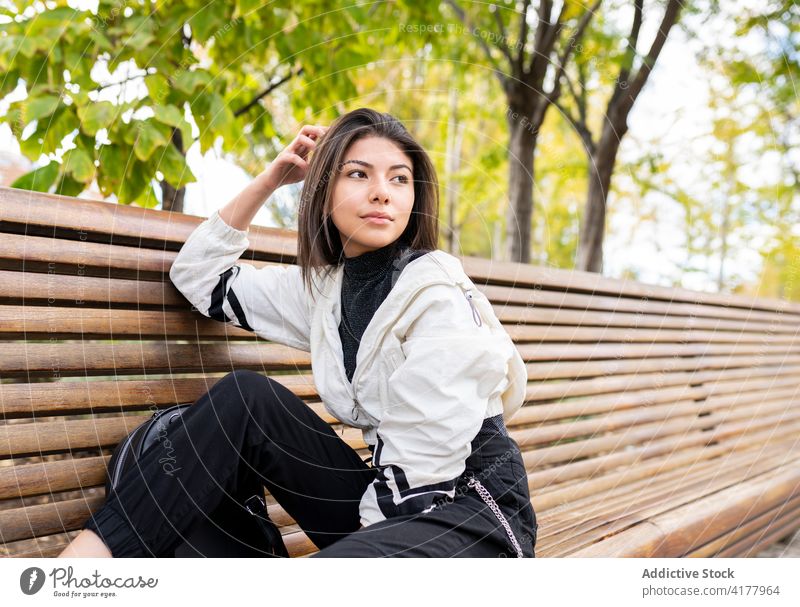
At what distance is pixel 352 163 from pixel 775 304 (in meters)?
3.09

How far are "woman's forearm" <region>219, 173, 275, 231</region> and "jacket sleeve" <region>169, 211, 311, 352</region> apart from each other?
0.02 metres

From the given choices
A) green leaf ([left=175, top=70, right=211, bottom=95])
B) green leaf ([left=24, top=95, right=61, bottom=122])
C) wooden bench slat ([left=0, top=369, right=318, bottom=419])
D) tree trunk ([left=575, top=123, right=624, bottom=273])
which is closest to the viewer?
wooden bench slat ([left=0, top=369, right=318, bottom=419])

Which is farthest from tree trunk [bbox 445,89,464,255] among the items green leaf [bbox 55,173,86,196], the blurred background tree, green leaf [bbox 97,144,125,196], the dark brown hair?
green leaf [bbox 55,173,86,196]

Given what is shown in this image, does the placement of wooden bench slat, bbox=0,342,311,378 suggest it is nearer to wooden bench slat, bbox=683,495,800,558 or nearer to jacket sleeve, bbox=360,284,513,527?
jacket sleeve, bbox=360,284,513,527

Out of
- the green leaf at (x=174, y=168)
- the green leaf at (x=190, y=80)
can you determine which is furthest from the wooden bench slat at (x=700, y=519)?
the green leaf at (x=190, y=80)

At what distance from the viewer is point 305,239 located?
1.29m

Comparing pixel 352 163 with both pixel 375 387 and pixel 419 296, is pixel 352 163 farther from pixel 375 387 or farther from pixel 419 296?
pixel 375 387

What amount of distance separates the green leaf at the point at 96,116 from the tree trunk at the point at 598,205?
7.93 feet

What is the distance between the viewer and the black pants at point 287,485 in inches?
41.2

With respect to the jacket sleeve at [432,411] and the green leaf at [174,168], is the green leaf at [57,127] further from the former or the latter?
the jacket sleeve at [432,411]

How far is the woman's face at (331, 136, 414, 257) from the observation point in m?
1.17

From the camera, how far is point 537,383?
6.66ft

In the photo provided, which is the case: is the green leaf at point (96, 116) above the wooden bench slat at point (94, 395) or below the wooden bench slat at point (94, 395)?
above
